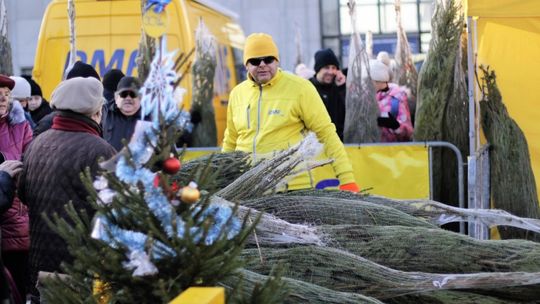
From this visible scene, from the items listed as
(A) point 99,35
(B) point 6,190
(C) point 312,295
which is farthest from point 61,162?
(A) point 99,35

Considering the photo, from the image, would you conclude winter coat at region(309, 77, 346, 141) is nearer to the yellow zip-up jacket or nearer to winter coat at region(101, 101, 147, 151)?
winter coat at region(101, 101, 147, 151)

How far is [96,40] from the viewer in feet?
39.4

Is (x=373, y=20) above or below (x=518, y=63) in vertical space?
above

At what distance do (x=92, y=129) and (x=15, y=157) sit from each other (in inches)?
70.6

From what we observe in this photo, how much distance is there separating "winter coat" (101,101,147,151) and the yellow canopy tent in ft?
10.1

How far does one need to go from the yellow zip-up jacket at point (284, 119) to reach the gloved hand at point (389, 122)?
9.76 feet

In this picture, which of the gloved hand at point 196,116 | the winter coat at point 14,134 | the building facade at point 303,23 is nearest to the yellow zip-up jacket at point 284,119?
the winter coat at point 14,134

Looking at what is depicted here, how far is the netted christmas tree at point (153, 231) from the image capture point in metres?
3.27

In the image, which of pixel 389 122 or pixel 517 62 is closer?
→ pixel 517 62

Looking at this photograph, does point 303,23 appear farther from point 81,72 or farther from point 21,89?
point 81,72

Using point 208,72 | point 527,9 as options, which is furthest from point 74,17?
point 527,9

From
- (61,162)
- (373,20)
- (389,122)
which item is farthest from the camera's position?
(373,20)

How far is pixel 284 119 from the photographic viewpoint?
22.9 ft

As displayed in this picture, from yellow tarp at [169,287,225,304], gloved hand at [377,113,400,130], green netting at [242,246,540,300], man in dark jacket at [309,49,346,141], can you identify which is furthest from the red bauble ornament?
man in dark jacket at [309,49,346,141]
